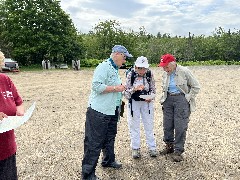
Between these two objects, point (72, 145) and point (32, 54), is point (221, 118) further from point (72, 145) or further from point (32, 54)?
point (32, 54)

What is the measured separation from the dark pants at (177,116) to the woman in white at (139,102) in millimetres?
297

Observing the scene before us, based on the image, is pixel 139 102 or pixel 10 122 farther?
pixel 139 102

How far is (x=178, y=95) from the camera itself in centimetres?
561

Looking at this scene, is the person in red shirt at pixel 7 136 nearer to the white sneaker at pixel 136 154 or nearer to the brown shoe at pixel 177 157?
the white sneaker at pixel 136 154

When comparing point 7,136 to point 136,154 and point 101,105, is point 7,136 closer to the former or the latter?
point 101,105

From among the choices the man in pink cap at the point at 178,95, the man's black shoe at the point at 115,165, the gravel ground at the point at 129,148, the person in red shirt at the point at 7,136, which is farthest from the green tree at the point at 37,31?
the person in red shirt at the point at 7,136

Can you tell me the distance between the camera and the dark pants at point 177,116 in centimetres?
560

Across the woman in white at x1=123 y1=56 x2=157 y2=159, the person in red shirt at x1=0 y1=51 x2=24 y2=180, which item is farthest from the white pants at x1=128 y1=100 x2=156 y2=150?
the person in red shirt at x1=0 y1=51 x2=24 y2=180

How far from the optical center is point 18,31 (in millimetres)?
32750

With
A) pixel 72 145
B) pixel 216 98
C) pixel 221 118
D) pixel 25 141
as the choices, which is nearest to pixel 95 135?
pixel 72 145

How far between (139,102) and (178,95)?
Answer: 686mm

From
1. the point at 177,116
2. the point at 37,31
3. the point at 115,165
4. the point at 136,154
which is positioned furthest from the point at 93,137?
the point at 37,31

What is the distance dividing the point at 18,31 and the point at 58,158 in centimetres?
2906

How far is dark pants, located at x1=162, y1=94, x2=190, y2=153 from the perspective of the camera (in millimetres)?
5602
